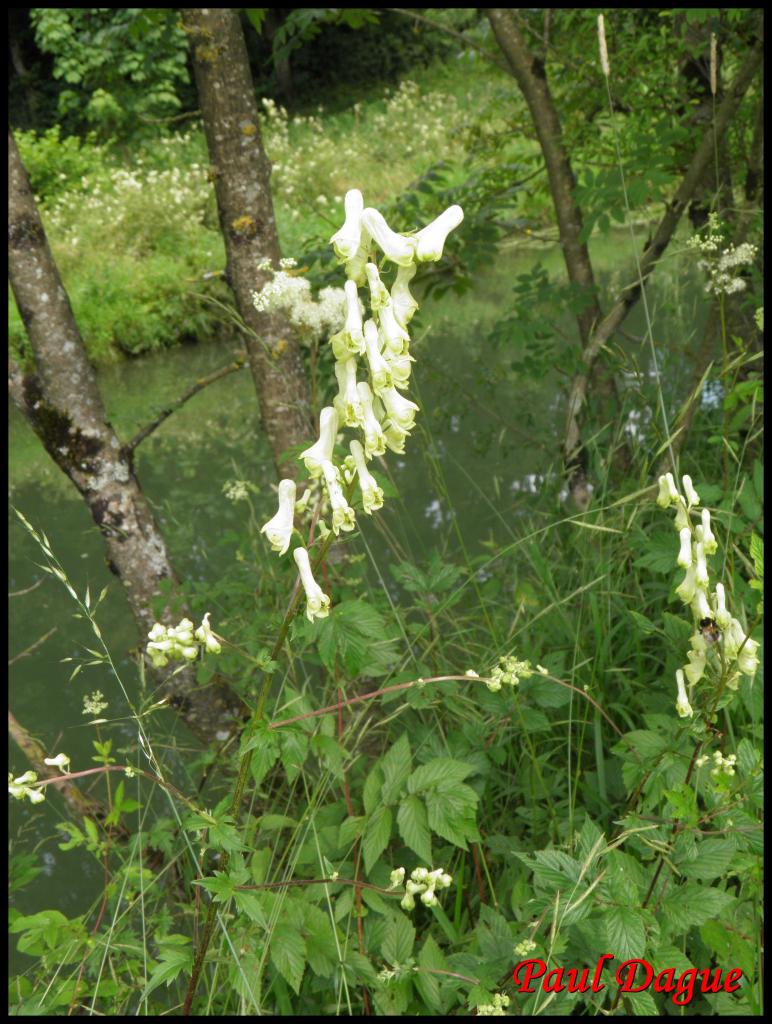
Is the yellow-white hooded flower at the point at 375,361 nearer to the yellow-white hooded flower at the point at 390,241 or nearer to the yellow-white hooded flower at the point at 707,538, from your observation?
the yellow-white hooded flower at the point at 390,241

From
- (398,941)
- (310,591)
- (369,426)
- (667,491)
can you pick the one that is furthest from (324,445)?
(398,941)

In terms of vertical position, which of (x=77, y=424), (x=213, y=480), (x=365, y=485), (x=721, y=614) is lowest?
(x=213, y=480)

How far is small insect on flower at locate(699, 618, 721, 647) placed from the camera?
1.24 m

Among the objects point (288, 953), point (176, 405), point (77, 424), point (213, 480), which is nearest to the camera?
point (288, 953)

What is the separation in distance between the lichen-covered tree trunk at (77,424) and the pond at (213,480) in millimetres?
138

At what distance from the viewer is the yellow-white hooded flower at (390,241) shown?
105 centimetres

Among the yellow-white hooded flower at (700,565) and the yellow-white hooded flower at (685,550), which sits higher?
the yellow-white hooded flower at (685,550)

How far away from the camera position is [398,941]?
152cm

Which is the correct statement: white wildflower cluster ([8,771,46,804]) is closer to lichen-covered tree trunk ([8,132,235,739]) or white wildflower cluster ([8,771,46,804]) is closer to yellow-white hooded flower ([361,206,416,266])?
yellow-white hooded flower ([361,206,416,266])

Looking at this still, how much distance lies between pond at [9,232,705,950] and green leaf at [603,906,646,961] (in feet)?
3.36

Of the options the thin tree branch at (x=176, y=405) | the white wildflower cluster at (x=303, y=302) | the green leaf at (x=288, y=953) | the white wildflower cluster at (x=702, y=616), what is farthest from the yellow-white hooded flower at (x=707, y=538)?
the thin tree branch at (x=176, y=405)

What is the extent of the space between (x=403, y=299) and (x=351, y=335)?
0.13 m

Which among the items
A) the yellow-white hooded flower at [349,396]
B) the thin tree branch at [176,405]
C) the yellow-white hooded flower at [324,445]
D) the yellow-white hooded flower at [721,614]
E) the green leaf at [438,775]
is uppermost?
the yellow-white hooded flower at [349,396]

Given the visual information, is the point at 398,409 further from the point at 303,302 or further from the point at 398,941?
the point at 303,302
